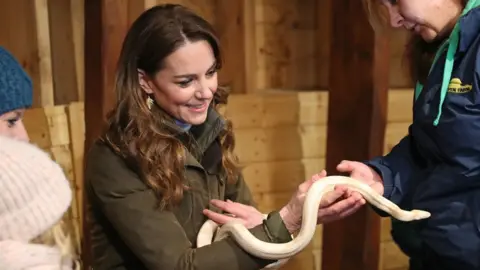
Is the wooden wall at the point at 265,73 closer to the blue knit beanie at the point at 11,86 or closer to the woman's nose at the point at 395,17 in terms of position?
the blue knit beanie at the point at 11,86

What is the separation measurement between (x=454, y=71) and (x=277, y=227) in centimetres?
51


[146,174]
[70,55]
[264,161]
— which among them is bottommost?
[264,161]

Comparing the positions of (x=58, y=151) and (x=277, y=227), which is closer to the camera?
(x=277, y=227)

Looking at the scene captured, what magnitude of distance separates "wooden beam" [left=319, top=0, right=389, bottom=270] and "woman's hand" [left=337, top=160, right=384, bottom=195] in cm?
65

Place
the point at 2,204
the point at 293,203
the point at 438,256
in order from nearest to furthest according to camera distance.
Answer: the point at 2,204 < the point at 438,256 < the point at 293,203

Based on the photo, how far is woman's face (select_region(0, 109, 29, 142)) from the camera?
1.33 m

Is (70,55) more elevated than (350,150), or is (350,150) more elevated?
(70,55)

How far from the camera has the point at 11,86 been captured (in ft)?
4.31

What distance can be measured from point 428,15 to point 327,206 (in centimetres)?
48

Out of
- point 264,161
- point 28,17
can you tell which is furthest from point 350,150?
point 28,17

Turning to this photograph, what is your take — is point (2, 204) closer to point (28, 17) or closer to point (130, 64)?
point (130, 64)

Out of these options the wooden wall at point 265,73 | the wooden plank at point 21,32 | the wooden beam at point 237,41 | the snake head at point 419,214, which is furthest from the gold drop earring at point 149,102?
the wooden beam at point 237,41

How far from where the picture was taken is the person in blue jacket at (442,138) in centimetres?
124

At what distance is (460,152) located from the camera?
1245mm
